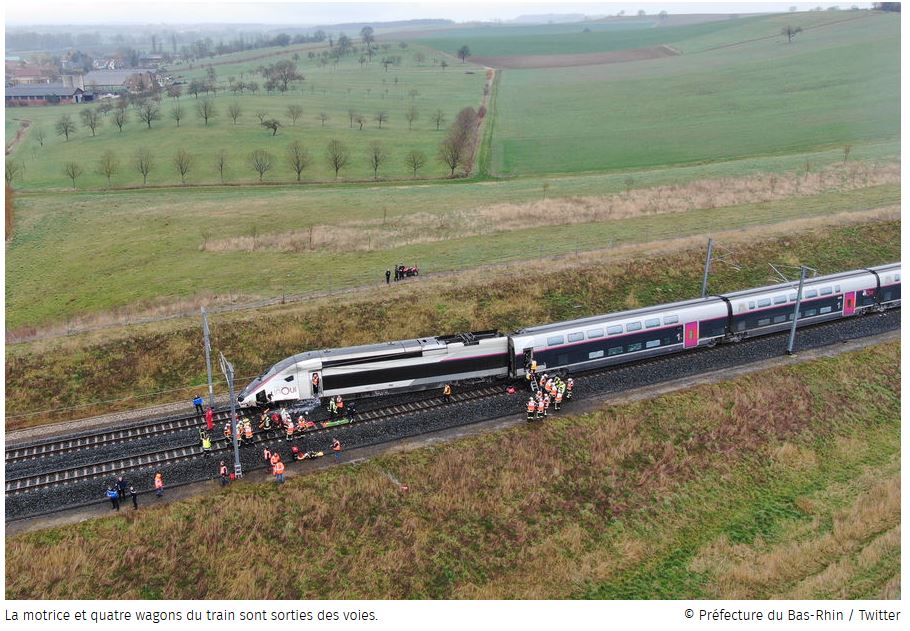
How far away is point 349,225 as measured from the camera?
6588 centimetres

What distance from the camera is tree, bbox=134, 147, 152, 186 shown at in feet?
304

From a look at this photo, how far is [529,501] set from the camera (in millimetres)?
28344

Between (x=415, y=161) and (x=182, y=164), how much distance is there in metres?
30.6

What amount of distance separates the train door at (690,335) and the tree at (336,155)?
211 ft

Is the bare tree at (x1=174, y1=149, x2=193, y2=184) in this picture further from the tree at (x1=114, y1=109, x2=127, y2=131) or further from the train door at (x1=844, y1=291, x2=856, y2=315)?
the train door at (x1=844, y1=291, x2=856, y2=315)

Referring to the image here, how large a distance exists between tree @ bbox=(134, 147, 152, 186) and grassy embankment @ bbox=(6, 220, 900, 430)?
58428mm

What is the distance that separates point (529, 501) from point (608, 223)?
129 feet

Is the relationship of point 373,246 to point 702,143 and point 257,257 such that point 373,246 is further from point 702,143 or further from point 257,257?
point 702,143

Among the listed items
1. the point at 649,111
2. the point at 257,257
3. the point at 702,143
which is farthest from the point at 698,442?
the point at 649,111

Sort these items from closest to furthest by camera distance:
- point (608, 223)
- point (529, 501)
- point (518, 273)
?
point (529, 501)
point (518, 273)
point (608, 223)

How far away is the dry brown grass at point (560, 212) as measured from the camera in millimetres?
60781

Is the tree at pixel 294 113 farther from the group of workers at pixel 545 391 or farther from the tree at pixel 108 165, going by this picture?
the group of workers at pixel 545 391

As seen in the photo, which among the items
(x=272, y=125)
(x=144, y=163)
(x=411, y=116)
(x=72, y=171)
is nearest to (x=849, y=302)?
(x=144, y=163)

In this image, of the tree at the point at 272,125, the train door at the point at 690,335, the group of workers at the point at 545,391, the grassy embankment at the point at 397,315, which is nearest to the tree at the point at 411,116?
the tree at the point at 272,125
